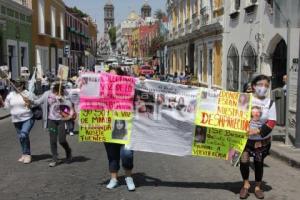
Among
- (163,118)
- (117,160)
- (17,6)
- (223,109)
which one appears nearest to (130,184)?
(117,160)

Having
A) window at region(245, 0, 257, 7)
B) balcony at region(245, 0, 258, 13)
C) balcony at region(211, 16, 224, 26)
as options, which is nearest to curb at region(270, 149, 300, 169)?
balcony at region(245, 0, 258, 13)

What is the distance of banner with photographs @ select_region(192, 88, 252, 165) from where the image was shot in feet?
24.1

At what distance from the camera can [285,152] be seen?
1085 centimetres

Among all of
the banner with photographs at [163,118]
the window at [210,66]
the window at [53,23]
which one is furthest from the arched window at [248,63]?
the window at [53,23]

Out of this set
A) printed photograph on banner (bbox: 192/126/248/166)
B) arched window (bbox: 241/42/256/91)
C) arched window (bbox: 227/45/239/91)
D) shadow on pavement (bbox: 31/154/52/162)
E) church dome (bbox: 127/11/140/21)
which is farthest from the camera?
church dome (bbox: 127/11/140/21)

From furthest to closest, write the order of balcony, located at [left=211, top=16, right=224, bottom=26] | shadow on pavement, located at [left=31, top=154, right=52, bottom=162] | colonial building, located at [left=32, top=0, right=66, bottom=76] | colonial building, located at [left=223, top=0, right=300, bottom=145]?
colonial building, located at [left=32, top=0, right=66, bottom=76] → balcony, located at [left=211, top=16, right=224, bottom=26] → colonial building, located at [left=223, top=0, right=300, bottom=145] → shadow on pavement, located at [left=31, top=154, right=52, bottom=162]

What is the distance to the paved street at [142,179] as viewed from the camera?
24.2 ft

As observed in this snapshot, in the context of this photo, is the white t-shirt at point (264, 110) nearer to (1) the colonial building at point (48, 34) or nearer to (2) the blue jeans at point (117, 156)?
A: (2) the blue jeans at point (117, 156)

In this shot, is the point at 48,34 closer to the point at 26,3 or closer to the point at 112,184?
the point at 26,3

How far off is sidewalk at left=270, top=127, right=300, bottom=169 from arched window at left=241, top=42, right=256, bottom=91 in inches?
290

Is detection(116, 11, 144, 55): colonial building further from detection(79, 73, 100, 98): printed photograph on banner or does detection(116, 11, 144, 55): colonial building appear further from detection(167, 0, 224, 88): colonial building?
detection(79, 73, 100, 98): printed photograph on banner

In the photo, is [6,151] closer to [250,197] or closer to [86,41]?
[250,197]

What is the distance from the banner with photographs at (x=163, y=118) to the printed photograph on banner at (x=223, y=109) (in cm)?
12

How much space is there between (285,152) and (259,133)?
13.1 feet
